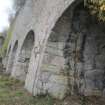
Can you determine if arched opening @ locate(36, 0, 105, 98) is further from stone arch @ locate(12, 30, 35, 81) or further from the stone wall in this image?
stone arch @ locate(12, 30, 35, 81)

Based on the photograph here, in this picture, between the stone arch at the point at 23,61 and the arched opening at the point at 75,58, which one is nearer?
the arched opening at the point at 75,58

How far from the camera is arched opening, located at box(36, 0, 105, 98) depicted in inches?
300

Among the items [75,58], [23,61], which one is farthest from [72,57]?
[23,61]

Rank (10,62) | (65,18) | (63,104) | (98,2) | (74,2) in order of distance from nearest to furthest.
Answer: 1. (98,2)
2. (74,2)
3. (63,104)
4. (65,18)
5. (10,62)

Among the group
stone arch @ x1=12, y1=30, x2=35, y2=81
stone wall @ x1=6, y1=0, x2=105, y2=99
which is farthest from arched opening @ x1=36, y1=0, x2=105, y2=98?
stone arch @ x1=12, y1=30, x2=35, y2=81

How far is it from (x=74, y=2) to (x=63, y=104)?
116 inches

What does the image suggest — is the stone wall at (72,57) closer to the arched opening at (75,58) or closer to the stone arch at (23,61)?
the arched opening at (75,58)

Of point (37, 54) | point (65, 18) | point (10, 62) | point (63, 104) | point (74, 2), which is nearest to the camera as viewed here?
point (74, 2)

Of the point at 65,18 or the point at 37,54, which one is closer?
the point at 65,18

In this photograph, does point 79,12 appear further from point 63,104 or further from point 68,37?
point 63,104

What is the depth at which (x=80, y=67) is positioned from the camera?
7.79m

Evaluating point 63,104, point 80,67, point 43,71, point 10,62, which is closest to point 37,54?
point 43,71

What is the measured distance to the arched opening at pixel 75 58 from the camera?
Result: 7609 mm

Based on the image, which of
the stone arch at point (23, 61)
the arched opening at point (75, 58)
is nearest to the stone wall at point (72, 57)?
the arched opening at point (75, 58)
